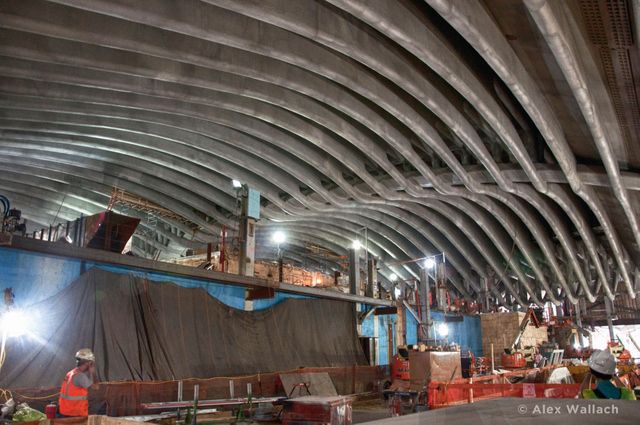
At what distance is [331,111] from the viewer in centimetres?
1752

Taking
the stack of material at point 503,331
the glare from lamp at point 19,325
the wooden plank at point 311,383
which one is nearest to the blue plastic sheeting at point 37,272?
the glare from lamp at point 19,325

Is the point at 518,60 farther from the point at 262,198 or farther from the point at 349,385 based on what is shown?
the point at 262,198

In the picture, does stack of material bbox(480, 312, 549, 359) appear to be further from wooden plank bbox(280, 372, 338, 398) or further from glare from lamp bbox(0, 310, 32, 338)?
glare from lamp bbox(0, 310, 32, 338)

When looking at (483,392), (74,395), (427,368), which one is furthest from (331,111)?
(74,395)

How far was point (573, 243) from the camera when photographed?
27.2 meters

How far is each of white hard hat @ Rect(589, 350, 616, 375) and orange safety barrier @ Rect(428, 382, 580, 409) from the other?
4795mm

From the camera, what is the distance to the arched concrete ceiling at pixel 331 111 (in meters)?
11.2

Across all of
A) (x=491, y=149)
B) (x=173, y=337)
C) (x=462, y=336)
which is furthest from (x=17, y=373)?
(x=462, y=336)

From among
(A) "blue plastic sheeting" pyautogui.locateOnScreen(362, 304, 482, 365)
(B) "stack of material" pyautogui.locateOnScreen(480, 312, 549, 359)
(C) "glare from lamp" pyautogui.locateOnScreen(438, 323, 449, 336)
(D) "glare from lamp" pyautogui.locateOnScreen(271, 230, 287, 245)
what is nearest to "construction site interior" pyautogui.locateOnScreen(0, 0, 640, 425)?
(A) "blue plastic sheeting" pyautogui.locateOnScreen(362, 304, 482, 365)

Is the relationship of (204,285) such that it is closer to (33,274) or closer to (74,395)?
(33,274)

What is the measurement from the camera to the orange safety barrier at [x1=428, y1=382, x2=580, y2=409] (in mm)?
9531

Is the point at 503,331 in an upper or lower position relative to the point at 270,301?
lower

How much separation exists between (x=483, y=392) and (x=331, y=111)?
10.6 metres

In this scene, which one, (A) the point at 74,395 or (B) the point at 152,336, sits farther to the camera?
(B) the point at 152,336
